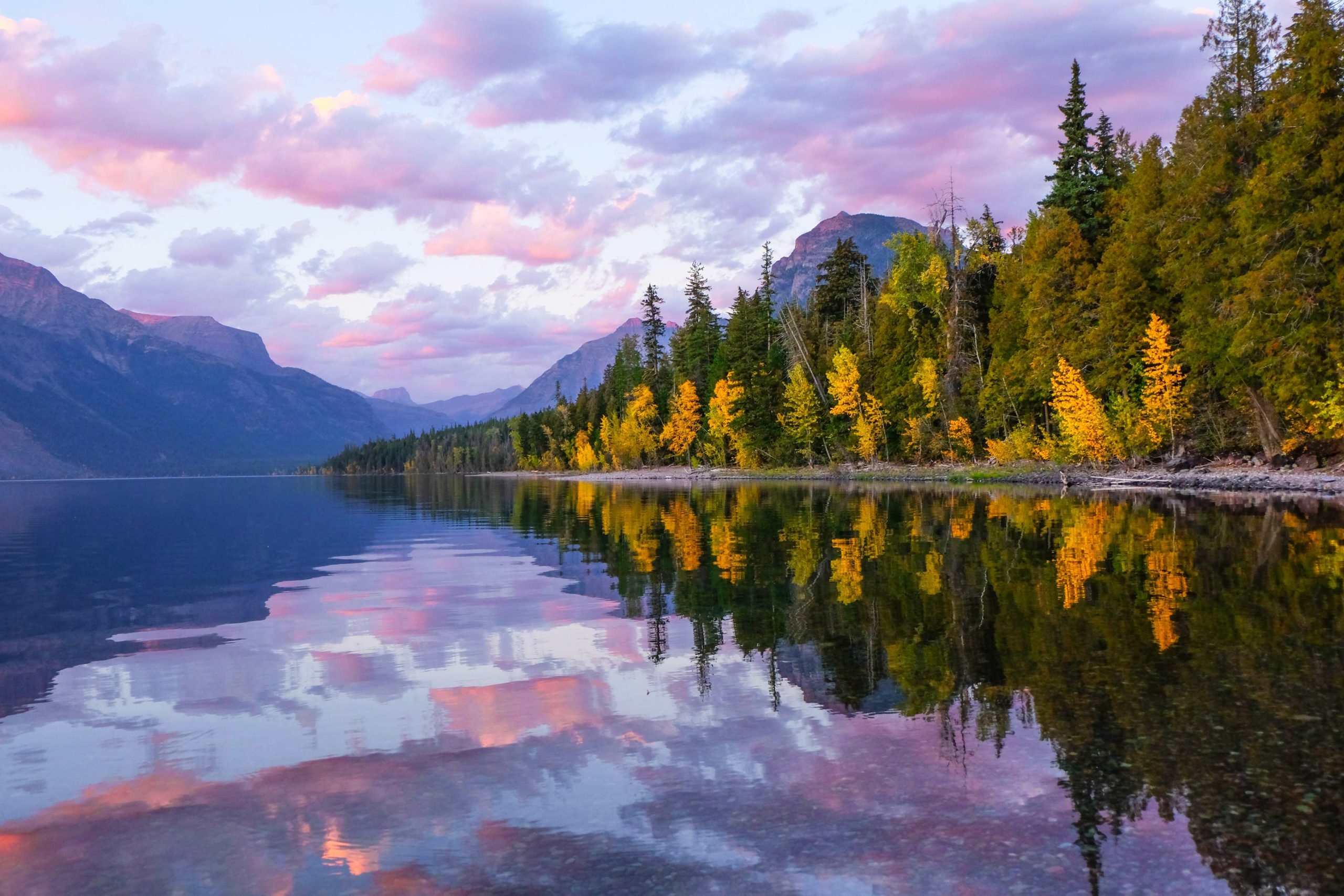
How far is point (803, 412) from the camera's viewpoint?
275 feet

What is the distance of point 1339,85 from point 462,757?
46.9 m

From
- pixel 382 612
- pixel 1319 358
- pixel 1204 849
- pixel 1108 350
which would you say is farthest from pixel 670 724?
pixel 1108 350

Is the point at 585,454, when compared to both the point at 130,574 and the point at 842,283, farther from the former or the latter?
the point at 130,574

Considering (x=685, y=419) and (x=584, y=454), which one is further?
(x=584, y=454)

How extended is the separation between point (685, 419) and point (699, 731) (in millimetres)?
97197

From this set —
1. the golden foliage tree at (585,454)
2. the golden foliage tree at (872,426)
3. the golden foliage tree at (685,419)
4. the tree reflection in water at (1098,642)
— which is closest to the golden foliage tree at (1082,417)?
the tree reflection in water at (1098,642)

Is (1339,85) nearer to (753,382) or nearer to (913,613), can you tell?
(913,613)

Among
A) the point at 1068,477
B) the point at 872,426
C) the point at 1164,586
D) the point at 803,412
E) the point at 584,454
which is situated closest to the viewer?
the point at 1164,586

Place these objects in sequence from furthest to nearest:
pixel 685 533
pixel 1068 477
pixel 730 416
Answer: pixel 730 416 → pixel 1068 477 → pixel 685 533

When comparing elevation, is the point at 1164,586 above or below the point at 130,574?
below

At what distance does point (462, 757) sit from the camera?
7863 millimetres

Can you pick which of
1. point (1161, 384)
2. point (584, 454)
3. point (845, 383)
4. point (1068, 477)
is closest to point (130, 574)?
point (1068, 477)

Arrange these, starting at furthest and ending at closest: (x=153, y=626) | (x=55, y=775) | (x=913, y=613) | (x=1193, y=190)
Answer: (x=1193, y=190) < (x=153, y=626) < (x=913, y=613) < (x=55, y=775)

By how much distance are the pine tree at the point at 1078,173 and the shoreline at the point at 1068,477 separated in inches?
689
